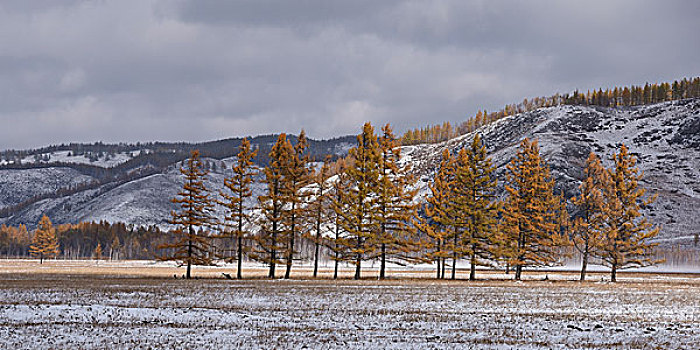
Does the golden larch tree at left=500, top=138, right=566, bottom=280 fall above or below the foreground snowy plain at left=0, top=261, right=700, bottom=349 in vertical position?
above

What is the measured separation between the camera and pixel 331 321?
21641 millimetres

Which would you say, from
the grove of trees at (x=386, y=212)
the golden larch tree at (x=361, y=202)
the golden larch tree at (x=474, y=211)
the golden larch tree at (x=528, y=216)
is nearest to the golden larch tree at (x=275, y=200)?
the grove of trees at (x=386, y=212)

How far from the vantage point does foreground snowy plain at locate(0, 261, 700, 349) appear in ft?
56.3

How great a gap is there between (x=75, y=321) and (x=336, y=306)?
1143 cm

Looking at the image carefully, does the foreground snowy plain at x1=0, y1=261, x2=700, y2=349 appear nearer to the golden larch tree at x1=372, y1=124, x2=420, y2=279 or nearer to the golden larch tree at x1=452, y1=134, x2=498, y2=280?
the golden larch tree at x1=372, y1=124, x2=420, y2=279

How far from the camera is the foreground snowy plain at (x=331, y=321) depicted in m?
17.2

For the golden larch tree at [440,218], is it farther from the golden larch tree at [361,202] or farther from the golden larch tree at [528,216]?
the golden larch tree at [528,216]

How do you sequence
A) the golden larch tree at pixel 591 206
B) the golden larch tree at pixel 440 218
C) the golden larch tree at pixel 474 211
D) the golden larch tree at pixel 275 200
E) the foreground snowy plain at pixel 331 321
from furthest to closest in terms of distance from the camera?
the golden larch tree at pixel 474 211
the golden larch tree at pixel 591 206
the golden larch tree at pixel 440 218
the golden larch tree at pixel 275 200
the foreground snowy plain at pixel 331 321

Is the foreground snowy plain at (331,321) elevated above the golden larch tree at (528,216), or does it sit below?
below

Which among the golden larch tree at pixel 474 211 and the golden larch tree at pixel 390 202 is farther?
the golden larch tree at pixel 474 211

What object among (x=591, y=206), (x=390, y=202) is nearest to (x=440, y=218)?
(x=390, y=202)

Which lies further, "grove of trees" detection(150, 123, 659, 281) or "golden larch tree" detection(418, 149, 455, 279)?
"golden larch tree" detection(418, 149, 455, 279)

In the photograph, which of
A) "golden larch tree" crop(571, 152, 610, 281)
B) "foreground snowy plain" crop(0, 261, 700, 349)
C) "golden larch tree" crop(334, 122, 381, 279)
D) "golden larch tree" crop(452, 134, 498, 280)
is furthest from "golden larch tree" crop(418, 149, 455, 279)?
"foreground snowy plain" crop(0, 261, 700, 349)

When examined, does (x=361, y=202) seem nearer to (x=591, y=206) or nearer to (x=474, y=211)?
(x=474, y=211)
